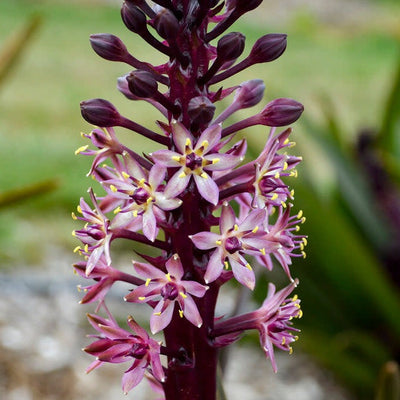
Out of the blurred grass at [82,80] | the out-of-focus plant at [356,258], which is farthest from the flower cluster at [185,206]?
the blurred grass at [82,80]

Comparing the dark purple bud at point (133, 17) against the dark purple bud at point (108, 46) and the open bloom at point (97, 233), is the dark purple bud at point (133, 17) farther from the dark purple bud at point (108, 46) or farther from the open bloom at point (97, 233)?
the open bloom at point (97, 233)

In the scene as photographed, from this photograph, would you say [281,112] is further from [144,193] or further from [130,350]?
[130,350]

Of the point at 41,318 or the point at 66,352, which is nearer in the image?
the point at 66,352

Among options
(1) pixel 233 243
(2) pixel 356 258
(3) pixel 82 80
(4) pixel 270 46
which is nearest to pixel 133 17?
(4) pixel 270 46

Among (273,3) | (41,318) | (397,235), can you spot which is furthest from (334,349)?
(273,3)

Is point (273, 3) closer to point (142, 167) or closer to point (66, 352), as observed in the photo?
point (66, 352)

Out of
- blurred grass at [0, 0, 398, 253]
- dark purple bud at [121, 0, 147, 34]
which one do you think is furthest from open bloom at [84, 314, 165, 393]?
blurred grass at [0, 0, 398, 253]

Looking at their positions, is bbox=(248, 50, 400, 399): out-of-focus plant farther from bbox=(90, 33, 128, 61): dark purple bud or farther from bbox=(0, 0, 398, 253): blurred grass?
bbox=(90, 33, 128, 61): dark purple bud
